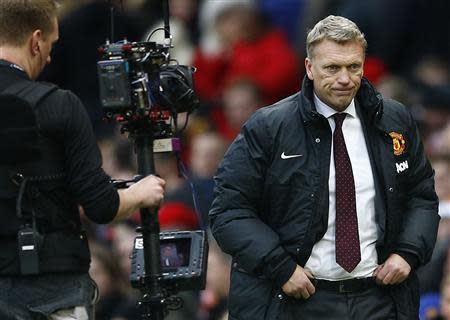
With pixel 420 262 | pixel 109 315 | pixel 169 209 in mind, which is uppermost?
pixel 420 262

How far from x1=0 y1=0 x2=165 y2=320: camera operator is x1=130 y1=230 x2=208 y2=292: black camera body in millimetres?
406

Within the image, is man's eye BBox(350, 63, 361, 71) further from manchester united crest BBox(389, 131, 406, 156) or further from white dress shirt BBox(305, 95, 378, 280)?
manchester united crest BBox(389, 131, 406, 156)

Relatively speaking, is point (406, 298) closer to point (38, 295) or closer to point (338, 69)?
point (338, 69)

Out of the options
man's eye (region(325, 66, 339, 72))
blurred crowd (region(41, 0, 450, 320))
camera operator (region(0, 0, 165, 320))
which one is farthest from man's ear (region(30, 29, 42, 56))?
blurred crowd (region(41, 0, 450, 320))

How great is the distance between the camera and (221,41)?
14.4 metres

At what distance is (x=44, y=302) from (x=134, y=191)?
730 mm

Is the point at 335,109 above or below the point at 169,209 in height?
above

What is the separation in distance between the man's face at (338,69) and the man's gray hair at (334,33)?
2 cm

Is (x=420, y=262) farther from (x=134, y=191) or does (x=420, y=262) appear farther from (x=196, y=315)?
(x=196, y=315)

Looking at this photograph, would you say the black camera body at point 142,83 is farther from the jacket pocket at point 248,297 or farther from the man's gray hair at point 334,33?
the jacket pocket at point 248,297

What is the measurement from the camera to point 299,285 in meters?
7.74

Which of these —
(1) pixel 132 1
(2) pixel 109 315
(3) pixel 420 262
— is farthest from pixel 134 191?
(1) pixel 132 1

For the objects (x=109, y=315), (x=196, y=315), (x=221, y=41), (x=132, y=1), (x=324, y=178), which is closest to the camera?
(x=324, y=178)

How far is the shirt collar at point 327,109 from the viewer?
791cm
